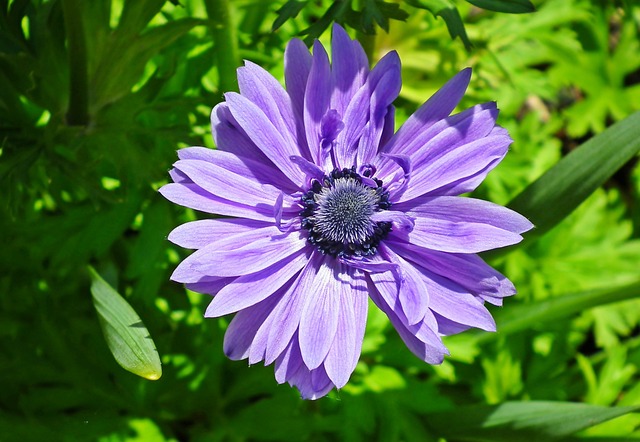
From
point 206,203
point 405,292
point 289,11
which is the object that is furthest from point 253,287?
point 289,11

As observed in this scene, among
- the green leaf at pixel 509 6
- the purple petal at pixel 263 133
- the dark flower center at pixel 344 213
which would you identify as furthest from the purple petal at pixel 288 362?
the green leaf at pixel 509 6

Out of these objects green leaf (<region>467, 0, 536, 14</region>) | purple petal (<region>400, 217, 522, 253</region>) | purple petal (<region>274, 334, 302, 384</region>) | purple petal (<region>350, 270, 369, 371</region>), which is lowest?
purple petal (<region>274, 334, 302, 384</region>)

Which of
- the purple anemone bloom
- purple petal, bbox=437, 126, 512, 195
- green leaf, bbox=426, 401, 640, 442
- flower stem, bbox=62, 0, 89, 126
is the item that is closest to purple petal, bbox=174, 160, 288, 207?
the purple anemone bloom

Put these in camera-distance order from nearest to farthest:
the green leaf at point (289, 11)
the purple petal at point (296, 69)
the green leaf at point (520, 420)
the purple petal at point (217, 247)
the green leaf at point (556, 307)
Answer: the purple petal at point (217, 247)
the purple petal at point (296, 69)
the green leaf at point (289, 11)
the green leaf at point (520, 420)
the green leaf at point (556, 307)

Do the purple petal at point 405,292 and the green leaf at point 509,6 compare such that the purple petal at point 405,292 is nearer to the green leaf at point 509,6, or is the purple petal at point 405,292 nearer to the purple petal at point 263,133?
the purple petal at point 263,133

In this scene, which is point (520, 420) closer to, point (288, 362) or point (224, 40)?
point (288, 362)

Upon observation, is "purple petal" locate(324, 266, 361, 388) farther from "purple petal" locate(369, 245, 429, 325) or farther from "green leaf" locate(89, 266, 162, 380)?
"green leaf" locate(89, 266, 162, 380)

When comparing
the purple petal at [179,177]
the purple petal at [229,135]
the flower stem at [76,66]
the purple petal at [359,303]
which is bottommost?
the purple petal at [359,303]
